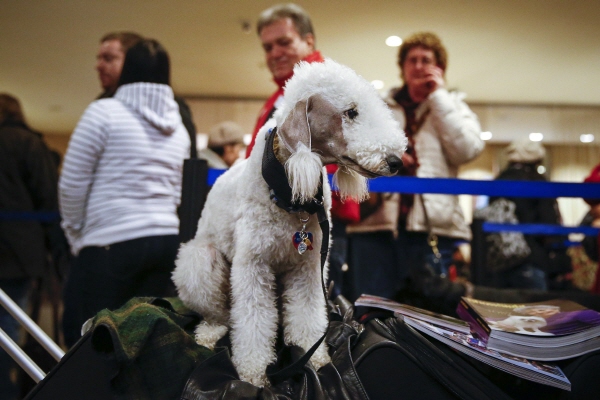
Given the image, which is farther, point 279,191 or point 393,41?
point 393,41

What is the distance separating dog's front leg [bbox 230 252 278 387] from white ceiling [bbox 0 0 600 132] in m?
3.40

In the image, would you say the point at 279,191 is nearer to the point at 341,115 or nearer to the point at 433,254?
the point at 341,115

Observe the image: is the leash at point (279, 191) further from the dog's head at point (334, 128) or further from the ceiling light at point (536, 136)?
Answer: the ceiling light at point (536, 136)

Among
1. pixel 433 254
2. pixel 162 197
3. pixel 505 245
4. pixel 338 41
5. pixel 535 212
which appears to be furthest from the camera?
pixel 338 41

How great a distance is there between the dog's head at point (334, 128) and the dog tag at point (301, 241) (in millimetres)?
74

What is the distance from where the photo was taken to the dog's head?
0.73 metres

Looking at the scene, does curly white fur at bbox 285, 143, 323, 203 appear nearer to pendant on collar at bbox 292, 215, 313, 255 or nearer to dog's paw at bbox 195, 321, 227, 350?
pendant on collar at bbox 292, 215, 313, 255

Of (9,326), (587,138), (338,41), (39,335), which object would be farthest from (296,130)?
(587,138)

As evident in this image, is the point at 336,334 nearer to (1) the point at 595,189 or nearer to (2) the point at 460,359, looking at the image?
(2) the point at 460,359

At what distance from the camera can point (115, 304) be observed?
1421 millimetres

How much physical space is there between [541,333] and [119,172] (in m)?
1.22

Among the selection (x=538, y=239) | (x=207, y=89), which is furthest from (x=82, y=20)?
(x=538, y=239)

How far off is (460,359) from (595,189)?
40.3 inches

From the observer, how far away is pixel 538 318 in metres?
0.94
